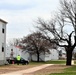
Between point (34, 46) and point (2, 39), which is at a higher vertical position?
point (34, 46)

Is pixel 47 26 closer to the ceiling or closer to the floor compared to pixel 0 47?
closer to the ceiling

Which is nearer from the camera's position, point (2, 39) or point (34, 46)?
point (2, 39)

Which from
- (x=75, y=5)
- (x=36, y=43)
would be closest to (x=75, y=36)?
(x=75, y=5)

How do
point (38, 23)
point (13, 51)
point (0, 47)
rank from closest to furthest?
point (0, 47) < point (38, 23) < point (13, 51)

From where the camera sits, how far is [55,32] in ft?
184

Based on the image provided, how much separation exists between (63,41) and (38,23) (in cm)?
592

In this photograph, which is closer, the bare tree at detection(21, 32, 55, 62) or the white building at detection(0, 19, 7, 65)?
the white building at detection(0, 19, 7, 65)

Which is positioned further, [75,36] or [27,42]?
[27,42]

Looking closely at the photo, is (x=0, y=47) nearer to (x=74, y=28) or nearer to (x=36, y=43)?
(x=74, y=28)

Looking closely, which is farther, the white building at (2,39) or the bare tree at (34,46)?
the bare tree at (34,46)

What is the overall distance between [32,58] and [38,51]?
7.47 meters

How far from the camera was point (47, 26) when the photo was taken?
56.3 m

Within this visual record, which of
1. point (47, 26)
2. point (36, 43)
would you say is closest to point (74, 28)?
point (47, 26)

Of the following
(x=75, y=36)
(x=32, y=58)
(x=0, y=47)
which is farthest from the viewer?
(x=32, y=58)
